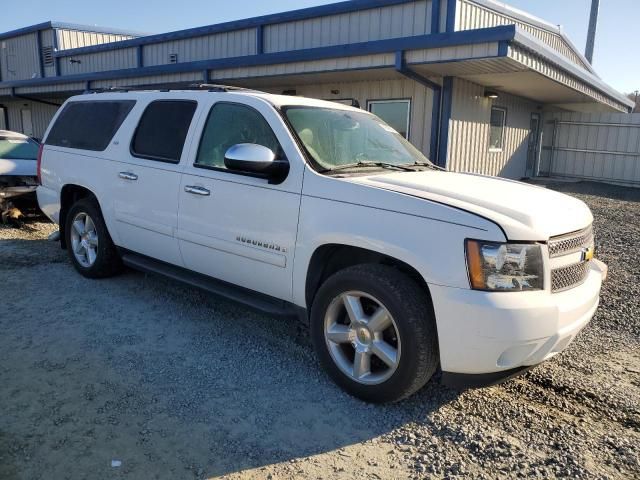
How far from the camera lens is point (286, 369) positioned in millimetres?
3713

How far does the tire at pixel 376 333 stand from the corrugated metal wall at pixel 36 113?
74.0ft

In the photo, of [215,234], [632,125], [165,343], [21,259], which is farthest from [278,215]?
[632,125]

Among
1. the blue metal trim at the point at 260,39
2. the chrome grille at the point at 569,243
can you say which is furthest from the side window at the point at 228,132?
the blue metal trim at the point at 260,39

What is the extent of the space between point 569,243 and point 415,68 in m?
7.92

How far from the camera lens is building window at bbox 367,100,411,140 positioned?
11.9 m

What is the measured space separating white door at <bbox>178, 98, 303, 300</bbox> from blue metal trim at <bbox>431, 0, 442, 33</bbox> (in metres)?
8.08

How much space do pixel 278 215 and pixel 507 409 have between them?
76.3 inches

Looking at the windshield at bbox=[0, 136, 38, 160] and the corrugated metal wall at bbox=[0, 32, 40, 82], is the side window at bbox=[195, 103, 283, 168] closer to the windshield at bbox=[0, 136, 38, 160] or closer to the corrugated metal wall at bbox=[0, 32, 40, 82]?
the windshield at bbox=[0, 136, 38, 160]

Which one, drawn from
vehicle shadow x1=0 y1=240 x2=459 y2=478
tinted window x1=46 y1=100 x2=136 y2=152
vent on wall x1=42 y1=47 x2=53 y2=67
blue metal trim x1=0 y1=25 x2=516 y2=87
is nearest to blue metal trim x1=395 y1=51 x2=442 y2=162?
blue metal trim x1=0 y1=25 x2=516 y2=87

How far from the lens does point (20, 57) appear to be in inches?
976

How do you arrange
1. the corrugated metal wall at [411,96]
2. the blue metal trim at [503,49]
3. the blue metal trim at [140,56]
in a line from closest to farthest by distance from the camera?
1. the blue metal trim at [503,49]
2. the corrugated metal wall at [411,96]
3. the blue metal trim at [140,56]

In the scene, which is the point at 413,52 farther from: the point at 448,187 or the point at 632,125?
the point at 632,125

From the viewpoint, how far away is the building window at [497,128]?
14.3m

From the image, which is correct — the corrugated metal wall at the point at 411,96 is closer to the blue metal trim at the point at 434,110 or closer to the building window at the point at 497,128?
the blue metal trim at the point at 434,110
